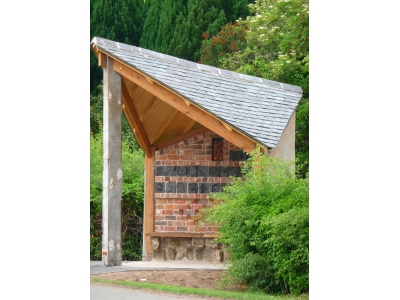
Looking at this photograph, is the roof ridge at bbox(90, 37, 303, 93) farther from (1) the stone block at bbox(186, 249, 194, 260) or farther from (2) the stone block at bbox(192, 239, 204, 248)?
(1) the stone block at bbox(186, 249, 194, 260)

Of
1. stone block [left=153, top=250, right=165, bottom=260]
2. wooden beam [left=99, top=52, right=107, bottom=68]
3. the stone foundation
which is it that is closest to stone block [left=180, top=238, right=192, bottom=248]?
the stone foundation

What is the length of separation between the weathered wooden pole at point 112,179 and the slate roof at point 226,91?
2.73 ft

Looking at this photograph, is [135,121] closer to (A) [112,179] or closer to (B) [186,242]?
(A) [112,179]

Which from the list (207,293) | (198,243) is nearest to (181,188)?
(198,243)

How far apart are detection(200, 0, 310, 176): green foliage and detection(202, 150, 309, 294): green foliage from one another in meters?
7.27

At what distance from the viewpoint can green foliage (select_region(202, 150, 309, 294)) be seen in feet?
20.3

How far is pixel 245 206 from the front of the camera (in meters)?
7.02
